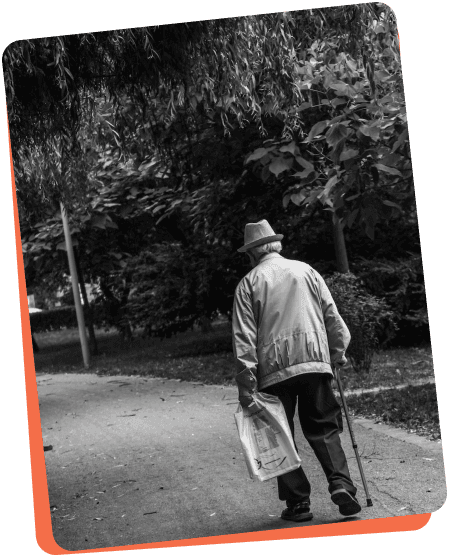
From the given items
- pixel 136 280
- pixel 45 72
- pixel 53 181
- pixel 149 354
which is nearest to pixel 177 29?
pixel 45 72

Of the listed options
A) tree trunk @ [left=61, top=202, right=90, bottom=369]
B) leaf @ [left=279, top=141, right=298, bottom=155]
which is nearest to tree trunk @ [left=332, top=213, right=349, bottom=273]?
leaf @ [left=279, top=141, right=298, bottom=155]

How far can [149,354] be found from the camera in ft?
21.8

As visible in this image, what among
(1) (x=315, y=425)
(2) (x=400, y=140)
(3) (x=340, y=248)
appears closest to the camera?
(1) (x=315, y=425)

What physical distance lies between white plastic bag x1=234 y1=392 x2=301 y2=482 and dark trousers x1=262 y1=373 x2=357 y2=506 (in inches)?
4.3

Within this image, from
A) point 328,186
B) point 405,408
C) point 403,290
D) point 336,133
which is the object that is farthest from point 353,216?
point 405,408

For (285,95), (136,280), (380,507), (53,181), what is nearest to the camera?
(380,507)

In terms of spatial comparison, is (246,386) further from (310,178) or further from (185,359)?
(185,359)

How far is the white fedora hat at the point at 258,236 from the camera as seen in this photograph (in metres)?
Answer: 4.66

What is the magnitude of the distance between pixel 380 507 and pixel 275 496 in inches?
26.6

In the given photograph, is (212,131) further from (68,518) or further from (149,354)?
(68,518)

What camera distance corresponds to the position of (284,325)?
174 inches

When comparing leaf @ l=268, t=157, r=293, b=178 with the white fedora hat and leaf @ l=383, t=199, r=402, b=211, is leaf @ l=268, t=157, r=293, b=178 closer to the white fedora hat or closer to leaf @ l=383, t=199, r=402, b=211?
leaf @ l=383, t=199, r=402, b=211

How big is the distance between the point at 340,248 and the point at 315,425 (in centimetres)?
275

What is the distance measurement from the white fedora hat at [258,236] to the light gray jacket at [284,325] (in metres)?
0.16
